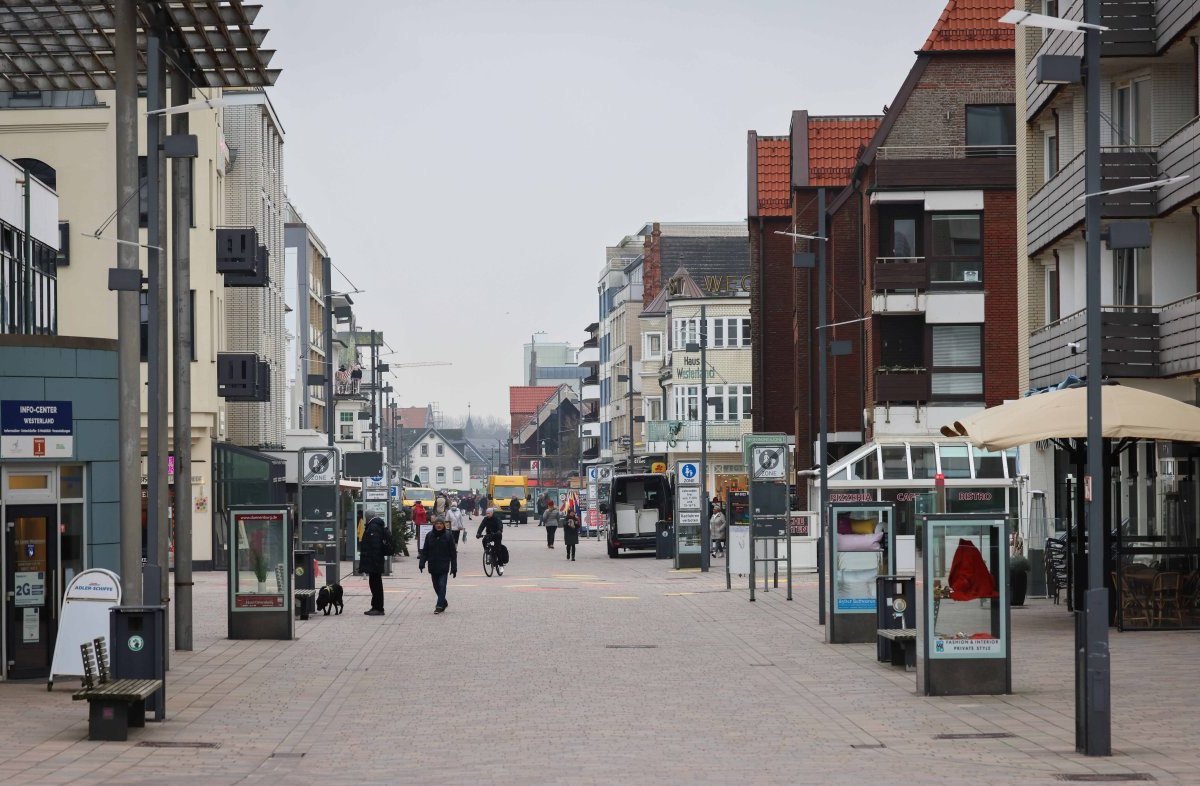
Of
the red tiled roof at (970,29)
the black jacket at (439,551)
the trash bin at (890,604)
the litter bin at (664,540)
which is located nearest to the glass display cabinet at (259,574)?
the black jacket at (439,551)

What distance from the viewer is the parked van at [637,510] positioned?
59.2 meters

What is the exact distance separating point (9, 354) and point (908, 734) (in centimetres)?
996

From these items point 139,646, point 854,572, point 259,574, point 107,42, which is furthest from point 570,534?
point 139,646

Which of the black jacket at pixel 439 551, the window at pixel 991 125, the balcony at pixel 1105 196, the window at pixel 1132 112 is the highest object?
the window at pixel 991 125

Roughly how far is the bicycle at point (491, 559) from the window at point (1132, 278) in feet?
58.6

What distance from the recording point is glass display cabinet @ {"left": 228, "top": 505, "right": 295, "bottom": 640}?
81.3ft

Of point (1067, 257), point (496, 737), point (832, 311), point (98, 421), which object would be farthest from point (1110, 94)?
point (832, 311)

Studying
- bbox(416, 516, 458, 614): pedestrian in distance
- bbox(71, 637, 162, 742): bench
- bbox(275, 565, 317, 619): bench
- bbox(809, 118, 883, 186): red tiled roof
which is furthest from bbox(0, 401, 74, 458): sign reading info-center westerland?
bbox(809, 118, 883, 186): red tiled roof

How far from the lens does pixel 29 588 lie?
19078mm

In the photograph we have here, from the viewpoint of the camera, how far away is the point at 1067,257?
35.9 metres

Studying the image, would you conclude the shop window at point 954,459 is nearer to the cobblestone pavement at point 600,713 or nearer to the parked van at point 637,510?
the parked van at point 637,510

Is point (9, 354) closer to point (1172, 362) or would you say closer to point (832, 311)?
point (1172, 362)

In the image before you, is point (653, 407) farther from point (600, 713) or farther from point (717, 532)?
point (600, 713)

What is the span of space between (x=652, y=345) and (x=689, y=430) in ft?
71.1
